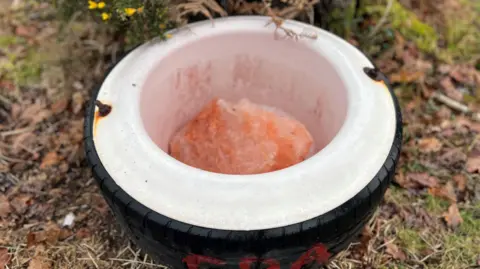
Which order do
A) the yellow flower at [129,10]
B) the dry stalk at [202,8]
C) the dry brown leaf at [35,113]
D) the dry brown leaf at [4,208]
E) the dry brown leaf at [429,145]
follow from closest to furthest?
the yellow flower at [129,10] < the dry stalk at [202,8] < the dry brown leaf at [4,208] < the dry brown leaf at [429,145] < the dry brown leaf at [35,113]

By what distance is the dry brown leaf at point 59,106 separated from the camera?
2.78 m

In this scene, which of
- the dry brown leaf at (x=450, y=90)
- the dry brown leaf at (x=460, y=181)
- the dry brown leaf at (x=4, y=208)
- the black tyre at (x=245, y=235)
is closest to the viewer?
the black tyre at (x=245, y=235)

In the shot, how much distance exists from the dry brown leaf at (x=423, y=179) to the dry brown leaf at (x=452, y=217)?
5.8 inches

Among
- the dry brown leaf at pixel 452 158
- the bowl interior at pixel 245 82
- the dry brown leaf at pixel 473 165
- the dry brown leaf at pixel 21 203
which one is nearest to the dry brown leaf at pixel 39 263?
the dry brown leaf at pixel 21 203

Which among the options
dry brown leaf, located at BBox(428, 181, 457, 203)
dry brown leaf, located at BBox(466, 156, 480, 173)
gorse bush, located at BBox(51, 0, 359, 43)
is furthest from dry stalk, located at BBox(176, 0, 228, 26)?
dry brown leaf, located at BBox(466, 156, 480, 173)

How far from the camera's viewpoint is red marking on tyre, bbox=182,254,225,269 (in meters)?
1.55

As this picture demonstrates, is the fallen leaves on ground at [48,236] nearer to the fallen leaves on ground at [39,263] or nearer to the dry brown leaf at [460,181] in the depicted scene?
the fallen leaves on ground at [39,263]

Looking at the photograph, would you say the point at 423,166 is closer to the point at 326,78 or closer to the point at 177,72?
the point at 326,78

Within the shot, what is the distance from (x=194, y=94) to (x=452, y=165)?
4.38ft

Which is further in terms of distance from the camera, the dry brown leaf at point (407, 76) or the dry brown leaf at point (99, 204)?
the dry brown leaf at point (407, 76)

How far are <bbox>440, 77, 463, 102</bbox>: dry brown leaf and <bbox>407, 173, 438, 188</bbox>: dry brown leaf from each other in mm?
645

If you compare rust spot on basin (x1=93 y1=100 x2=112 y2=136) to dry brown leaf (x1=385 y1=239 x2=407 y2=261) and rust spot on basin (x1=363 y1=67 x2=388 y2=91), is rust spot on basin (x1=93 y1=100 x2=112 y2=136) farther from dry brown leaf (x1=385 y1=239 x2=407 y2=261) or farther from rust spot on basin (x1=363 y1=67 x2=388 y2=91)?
dry brown leaf (x1=385 y1=239 x2=407 y2=261)

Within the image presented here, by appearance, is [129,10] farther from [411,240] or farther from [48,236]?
[411,240]

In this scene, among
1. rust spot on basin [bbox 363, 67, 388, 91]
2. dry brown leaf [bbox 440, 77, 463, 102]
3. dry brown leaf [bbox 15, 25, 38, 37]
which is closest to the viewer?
rust spot on basin [bbox 363, 67, 388, 91]
